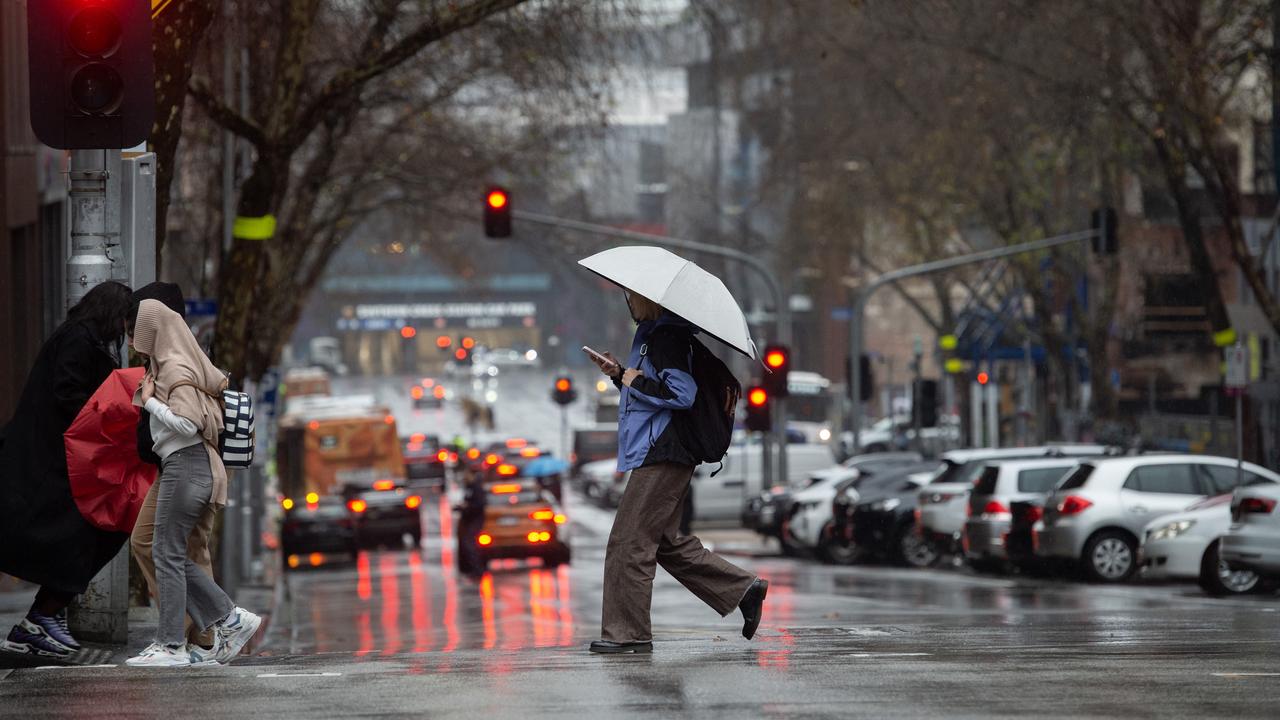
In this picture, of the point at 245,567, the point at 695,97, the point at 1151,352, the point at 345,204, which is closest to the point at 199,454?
the point at 245,567

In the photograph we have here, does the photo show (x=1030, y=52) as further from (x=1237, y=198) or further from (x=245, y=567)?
(x=245, y=567)

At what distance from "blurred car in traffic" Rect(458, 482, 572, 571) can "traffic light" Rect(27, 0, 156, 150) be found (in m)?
23.5

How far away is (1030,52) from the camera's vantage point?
33062 millimetres

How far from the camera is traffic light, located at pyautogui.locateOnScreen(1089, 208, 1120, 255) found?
35719 millimetres

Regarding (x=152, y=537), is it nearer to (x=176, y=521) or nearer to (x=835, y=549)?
(x=176, y=521)

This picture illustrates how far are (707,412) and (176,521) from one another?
7.58ft

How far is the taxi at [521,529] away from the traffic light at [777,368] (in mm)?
3904

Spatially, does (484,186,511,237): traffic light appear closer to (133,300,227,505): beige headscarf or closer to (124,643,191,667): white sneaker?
(133,300,227,505): beige headscarf

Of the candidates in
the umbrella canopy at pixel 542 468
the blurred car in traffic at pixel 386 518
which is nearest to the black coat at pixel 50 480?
the blurred car in traffic at pixel 386 518

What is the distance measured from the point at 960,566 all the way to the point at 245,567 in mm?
9804

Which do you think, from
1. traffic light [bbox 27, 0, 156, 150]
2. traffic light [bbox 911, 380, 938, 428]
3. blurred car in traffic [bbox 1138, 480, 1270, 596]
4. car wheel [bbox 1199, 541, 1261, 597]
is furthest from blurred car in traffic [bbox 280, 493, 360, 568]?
traffic light [bbox 27, 0, 156, 150]

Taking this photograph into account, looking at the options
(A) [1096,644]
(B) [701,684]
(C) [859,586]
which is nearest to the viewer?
(B) [701,684]

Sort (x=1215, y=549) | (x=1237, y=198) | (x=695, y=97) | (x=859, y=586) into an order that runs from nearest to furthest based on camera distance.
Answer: (x=1215, y=549) < (x=859, y=586) < (x=1237, y=198) < (x=695, y=97)

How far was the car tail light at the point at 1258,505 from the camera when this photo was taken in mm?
19266
